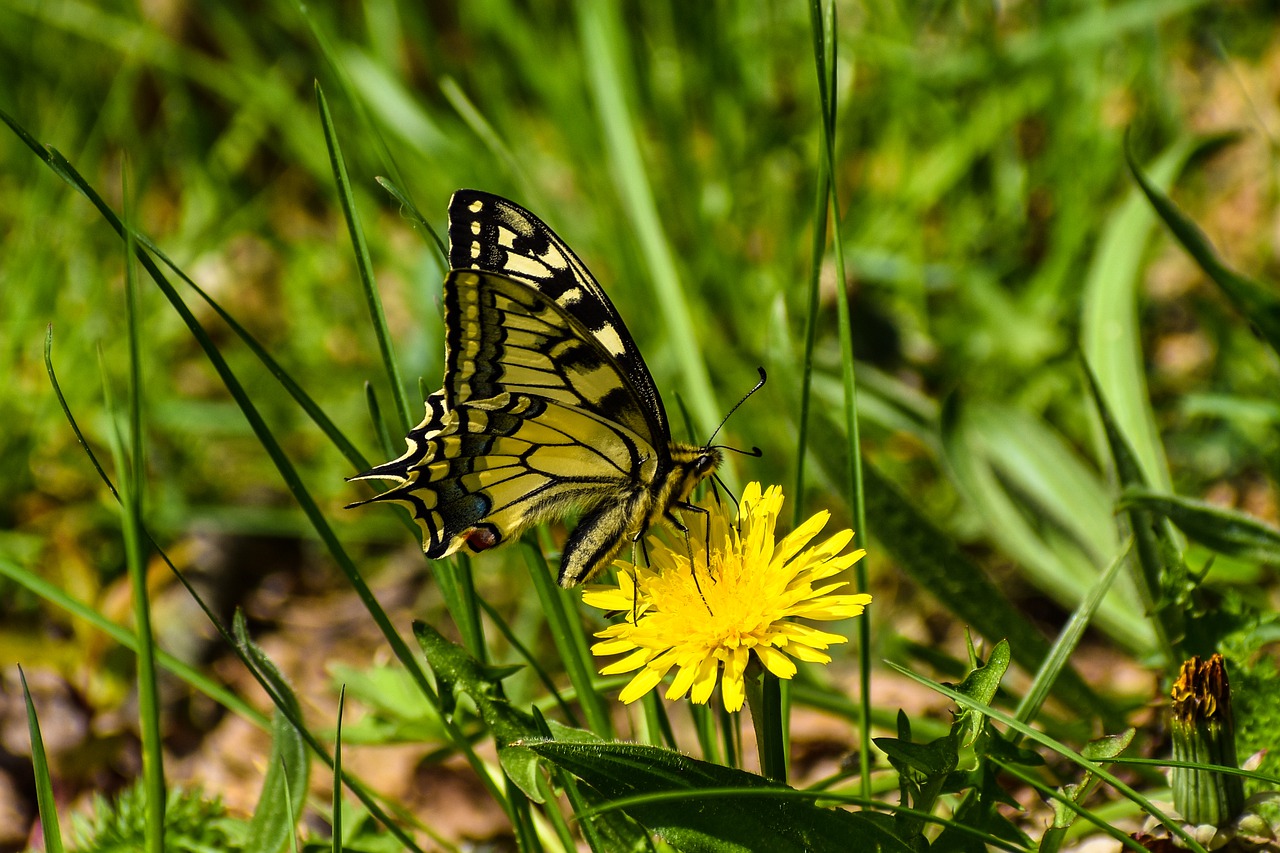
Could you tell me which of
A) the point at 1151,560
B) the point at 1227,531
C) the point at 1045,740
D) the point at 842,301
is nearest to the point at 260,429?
the point at 842,301

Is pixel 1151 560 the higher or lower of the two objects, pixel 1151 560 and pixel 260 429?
the lower

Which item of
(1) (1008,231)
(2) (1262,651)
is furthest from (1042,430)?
(1) (1008,231)

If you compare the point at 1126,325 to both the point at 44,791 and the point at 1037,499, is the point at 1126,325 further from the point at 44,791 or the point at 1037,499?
the point at 44,791

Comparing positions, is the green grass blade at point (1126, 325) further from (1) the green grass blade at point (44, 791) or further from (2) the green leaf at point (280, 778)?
(1) the green grass blade at point (44, 791)

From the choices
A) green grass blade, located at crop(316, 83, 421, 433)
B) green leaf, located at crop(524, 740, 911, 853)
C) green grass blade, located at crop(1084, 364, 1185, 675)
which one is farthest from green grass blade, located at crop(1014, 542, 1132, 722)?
green grass blade, located at crop(316, 83, 421, 433)

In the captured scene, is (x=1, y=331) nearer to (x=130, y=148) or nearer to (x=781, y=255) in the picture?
(x=130, y=148)

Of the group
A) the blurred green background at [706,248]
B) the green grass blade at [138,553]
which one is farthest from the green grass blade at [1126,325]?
the green grass blade at [138,553]

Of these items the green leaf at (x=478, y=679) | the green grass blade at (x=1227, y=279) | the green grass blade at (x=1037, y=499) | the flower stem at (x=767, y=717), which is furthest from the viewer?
the green grass blade at (x=1037, y=499)
